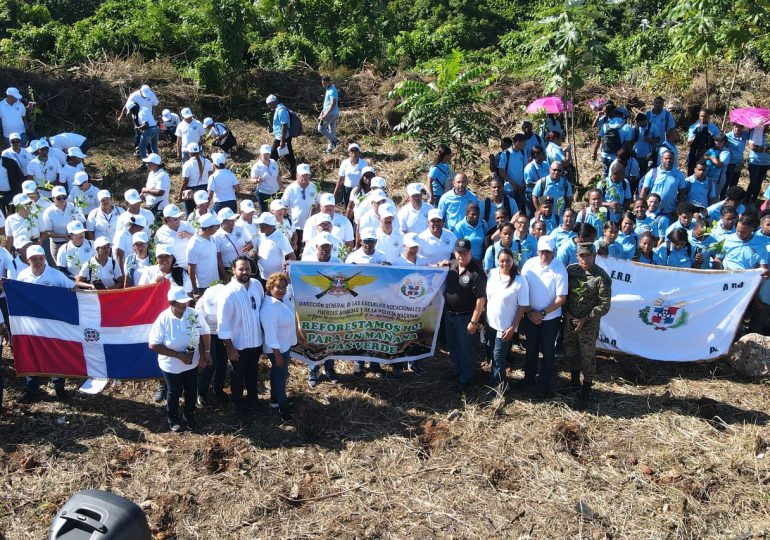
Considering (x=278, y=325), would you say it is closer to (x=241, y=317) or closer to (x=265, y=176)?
(x=241, y=317)

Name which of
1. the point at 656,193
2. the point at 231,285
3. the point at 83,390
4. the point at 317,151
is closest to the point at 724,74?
the point at 656,193

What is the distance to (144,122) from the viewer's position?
15695 mm

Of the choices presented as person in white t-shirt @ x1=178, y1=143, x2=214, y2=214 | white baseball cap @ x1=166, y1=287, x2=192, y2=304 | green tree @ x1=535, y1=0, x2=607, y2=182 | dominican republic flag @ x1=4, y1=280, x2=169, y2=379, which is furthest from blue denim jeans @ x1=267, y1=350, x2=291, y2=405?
green tree @ x1=535, y1=0, x2=607, y2=182

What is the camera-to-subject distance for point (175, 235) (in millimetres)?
9266

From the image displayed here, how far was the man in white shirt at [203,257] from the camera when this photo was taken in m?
8.91

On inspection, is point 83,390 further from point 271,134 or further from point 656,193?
point 271,134

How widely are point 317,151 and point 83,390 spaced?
9.63 m

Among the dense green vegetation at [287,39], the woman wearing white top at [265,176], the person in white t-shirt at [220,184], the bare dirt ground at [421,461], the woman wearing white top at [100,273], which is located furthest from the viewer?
the dense green vegetation at [287,39]

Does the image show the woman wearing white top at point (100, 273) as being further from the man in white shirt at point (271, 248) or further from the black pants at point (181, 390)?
the black pants at point (181, 390)

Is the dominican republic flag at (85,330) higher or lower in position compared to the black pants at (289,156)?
lower

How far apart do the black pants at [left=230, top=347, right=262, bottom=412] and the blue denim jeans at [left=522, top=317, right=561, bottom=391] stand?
2976 mm

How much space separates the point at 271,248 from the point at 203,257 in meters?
0.82

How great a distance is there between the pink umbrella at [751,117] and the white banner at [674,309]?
4.67 metres

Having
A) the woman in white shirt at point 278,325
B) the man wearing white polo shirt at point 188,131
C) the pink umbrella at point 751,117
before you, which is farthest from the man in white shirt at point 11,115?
the pink umbrella at point 751,117
